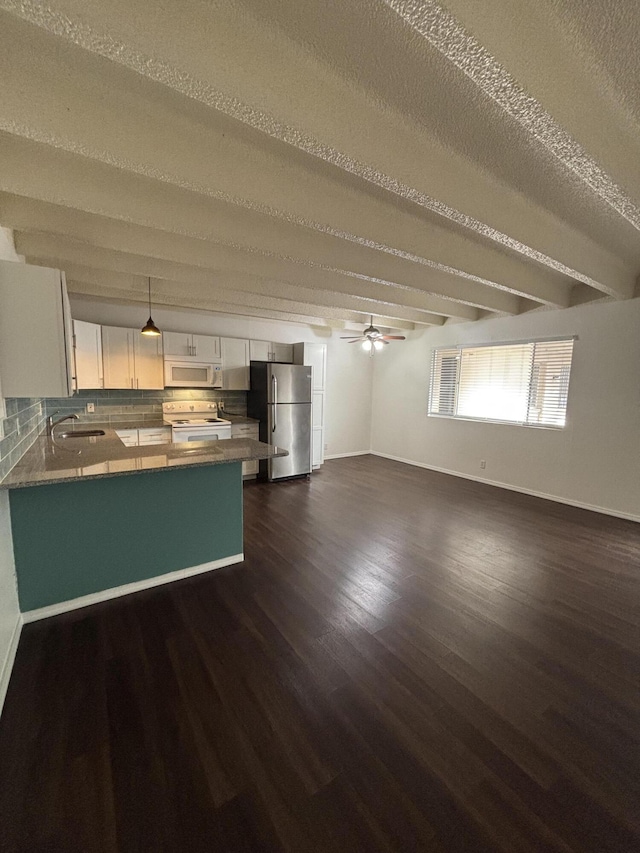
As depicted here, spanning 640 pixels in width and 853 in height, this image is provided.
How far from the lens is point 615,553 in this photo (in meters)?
3.13

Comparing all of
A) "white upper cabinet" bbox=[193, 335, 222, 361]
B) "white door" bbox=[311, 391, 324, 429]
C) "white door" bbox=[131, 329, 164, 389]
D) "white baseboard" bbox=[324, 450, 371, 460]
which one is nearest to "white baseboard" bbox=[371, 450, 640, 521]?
"white baseboard" bbox=[324, 450, 371, 460]

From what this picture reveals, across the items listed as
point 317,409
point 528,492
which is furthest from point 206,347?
point 528,492

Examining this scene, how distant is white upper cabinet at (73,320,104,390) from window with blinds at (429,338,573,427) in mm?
5110

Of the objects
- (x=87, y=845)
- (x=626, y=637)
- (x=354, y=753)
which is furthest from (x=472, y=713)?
(x=87, y=845)

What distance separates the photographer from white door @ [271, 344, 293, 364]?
5578mm

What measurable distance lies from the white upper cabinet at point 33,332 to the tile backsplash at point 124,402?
249cm

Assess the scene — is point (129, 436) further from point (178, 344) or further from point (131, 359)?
point (178, 344)

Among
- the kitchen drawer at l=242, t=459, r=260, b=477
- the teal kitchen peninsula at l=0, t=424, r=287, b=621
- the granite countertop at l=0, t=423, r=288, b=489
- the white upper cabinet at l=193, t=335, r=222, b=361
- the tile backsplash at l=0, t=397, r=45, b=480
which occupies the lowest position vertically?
the kitchen drawer at l=242, t=459, r=260, b=477

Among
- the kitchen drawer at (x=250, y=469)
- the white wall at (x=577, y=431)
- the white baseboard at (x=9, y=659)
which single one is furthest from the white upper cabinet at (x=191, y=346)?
the white wall at (x=577, y=431)

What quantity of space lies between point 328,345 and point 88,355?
3963 mm

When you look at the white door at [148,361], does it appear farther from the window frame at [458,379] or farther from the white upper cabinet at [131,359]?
the window frame at [458,379]

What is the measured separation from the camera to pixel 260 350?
17.7 feet

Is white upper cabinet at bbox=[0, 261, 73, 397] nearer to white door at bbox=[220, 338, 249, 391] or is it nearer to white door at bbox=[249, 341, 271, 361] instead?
white door at bbox=[220, 338, 249, 391]

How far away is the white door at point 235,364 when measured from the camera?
16.6 feet
